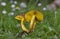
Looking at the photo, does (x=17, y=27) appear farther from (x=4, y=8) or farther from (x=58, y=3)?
(x=58, y=3)

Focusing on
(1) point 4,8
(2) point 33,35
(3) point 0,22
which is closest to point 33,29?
(2) point 33,35

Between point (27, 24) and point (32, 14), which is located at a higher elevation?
point (32, 14)

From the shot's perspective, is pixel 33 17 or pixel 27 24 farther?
pixel 27 24

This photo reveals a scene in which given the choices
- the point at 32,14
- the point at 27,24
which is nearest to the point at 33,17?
the point at 32,14

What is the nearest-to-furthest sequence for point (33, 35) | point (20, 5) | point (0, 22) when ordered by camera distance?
point (33, 35), point (0, 22), point (20, 5)

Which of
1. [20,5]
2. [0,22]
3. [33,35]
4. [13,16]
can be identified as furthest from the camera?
[20,5]

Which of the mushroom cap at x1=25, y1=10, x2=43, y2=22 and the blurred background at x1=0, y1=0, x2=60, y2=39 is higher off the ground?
the mushroom cap at x1=25, y1=10, x2=43, y2=22

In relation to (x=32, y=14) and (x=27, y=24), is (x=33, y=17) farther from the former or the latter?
(x=27, y=24)

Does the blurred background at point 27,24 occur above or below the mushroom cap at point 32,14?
below
